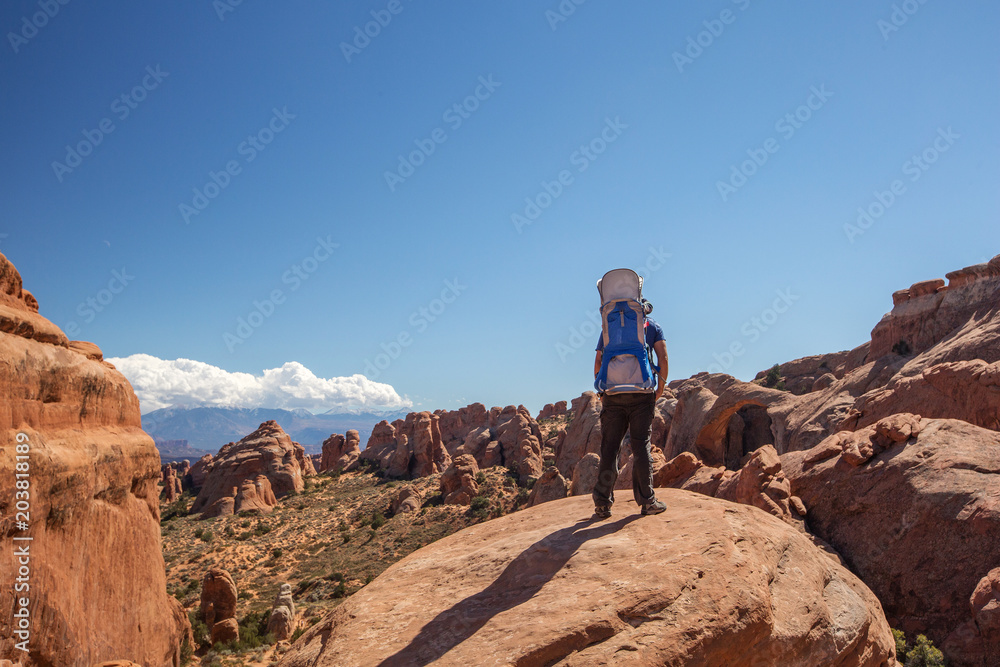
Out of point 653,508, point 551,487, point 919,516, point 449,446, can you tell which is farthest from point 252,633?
point 449,446

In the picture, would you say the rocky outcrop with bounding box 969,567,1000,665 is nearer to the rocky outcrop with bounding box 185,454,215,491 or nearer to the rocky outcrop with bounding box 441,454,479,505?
the rocky outcrop with bounding box 441,454,479,505

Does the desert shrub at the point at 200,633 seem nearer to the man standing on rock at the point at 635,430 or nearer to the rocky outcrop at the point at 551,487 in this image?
the rocky outcrop at the point at 551,487

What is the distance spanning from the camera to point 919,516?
816 cm

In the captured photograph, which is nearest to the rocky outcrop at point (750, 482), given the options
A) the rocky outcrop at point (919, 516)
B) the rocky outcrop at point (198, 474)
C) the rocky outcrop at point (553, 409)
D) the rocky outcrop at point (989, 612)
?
the rocky outcrop at point (919, 516)

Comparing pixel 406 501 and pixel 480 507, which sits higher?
pixel 406 501

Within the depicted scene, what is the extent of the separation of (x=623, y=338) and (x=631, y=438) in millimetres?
1148

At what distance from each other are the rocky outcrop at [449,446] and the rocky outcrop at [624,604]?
3755 cm

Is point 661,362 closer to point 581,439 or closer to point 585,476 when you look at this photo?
point 585,476

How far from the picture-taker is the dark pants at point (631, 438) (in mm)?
5469

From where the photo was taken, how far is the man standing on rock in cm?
546

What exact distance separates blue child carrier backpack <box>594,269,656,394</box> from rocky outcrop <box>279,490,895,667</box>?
4.71ft

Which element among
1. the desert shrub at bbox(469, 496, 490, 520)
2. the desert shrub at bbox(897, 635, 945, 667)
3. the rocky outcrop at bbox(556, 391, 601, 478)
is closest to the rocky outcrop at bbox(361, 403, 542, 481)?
the rocky outcrop at bbox(556, 391, 601, 478)

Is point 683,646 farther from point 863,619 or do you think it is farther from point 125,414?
point 125,414

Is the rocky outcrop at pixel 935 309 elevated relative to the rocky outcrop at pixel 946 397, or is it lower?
elevated
